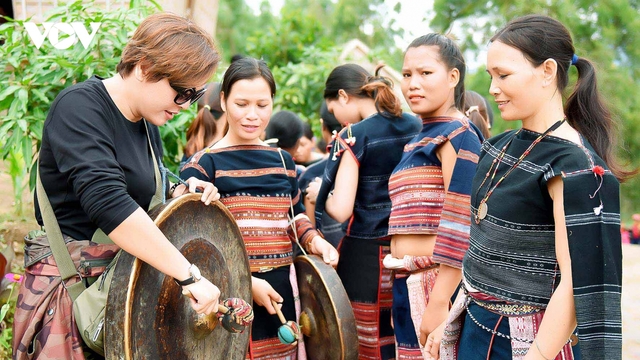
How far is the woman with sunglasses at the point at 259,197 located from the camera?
10.1 ft

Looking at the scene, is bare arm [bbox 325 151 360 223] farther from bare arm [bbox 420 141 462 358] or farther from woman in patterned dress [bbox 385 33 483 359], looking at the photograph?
bare arm [bbox 420 141 462 358]

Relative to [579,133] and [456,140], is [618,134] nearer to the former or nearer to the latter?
[579,133]

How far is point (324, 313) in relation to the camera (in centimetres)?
306

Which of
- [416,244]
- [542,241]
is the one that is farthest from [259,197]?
[542,241]

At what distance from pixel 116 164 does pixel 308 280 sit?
1394 millimetres

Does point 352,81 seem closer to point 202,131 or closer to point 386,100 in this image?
point 386,100

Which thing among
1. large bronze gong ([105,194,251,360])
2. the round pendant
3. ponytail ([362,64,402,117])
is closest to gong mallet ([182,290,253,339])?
large bronze gong ([105,194,251,360])

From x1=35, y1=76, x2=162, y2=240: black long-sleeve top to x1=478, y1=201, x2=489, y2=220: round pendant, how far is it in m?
1.09

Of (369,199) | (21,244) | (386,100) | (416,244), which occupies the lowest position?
(21,244)

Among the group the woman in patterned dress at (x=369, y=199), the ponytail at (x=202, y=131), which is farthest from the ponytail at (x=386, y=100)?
the ponytail at (x=202, y=131)

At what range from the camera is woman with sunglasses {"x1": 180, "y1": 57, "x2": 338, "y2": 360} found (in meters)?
3.08

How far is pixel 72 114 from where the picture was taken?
2064 mm

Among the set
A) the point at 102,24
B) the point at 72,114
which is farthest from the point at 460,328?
the point at 102,24

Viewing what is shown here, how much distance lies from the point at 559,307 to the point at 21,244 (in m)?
4.09
